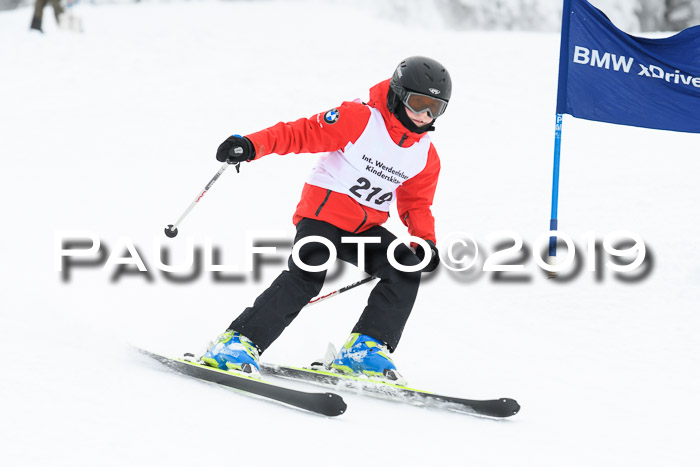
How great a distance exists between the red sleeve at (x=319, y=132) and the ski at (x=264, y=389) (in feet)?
3.19

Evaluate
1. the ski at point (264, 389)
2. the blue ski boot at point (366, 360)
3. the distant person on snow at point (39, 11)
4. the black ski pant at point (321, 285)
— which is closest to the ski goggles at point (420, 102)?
the black ski pant at point (321, 285)

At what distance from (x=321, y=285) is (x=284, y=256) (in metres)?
2.75

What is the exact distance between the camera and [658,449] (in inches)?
123

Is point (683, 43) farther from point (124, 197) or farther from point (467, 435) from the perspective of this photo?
point (124, 197)

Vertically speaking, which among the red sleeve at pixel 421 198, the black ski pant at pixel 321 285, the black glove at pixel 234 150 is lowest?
the black ski pant at pixel 321 285

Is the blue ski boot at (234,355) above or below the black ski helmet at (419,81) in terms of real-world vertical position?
below

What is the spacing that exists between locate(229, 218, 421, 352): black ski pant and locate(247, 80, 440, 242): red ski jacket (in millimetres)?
65

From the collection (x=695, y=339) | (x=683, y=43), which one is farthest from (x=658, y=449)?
(x=683, y=43)

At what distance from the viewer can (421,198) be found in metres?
4.06

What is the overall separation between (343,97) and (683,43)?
20.1 ft

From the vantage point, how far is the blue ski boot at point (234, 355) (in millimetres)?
3449

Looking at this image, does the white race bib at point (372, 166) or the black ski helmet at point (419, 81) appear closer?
the black ski helmet at point (419, 81)

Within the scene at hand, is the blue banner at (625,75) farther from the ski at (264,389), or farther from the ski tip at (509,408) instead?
the ski at (264,389)

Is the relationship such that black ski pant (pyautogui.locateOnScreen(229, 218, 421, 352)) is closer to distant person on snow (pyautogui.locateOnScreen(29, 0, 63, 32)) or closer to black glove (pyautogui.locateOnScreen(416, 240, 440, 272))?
black glove (pyautogui.locateOnScreen(416, 240, 440, 272))
